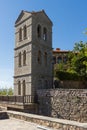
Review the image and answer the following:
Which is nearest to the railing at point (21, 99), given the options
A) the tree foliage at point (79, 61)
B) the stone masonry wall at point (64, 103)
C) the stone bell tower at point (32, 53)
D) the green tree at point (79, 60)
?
the stone masonry wall at point (64, 103)

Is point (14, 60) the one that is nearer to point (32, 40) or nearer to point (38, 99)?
point (32, 40)

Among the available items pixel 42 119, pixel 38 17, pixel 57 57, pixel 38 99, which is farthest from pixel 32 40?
pixel 57 57

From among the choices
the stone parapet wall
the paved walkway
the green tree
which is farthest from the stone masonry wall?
the green tree

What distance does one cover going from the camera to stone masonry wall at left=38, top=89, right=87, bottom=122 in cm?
2022

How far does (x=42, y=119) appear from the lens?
11805 millimetres

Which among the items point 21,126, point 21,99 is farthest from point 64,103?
point 21,126

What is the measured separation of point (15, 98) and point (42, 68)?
546 cm

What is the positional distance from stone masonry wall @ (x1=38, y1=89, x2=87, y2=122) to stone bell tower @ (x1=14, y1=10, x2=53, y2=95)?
2.70m

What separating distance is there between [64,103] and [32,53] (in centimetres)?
817

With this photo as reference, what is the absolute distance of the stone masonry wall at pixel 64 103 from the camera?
20219 millimetres

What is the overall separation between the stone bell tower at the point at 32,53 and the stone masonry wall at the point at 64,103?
2698 mm

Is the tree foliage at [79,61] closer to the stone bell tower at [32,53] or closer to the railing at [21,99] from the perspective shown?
the stone bell tower at [32,53]

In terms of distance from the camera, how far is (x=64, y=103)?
2247cm

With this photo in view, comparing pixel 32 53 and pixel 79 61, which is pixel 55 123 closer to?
pixel 32 53
